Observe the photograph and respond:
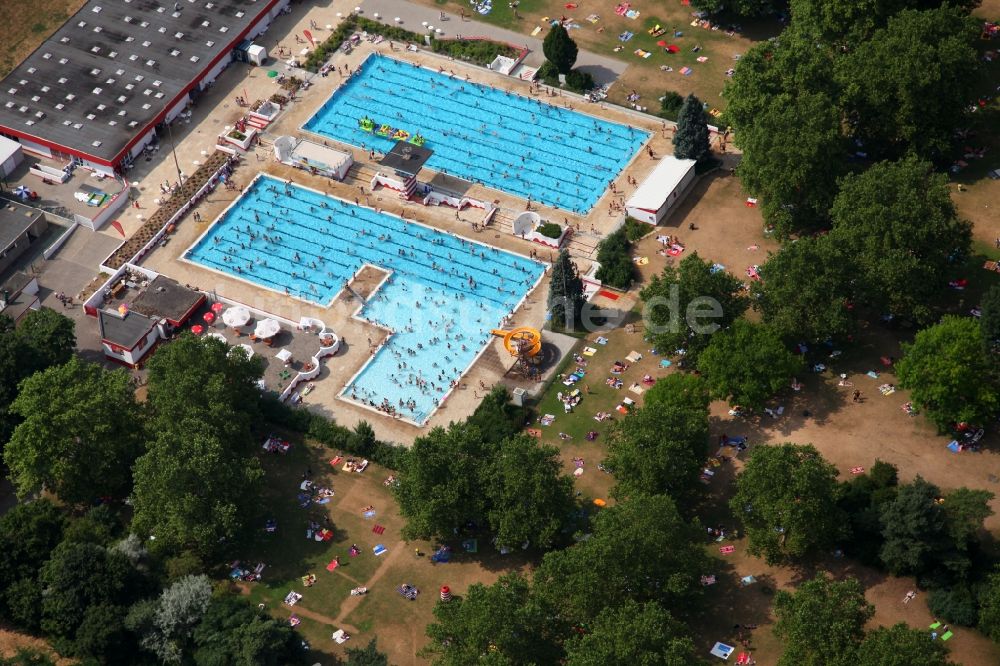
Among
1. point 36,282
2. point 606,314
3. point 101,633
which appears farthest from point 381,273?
point 101,633

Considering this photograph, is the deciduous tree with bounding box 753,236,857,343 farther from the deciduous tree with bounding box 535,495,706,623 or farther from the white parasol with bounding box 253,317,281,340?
the white parasol with bounding box 253,317,281,340

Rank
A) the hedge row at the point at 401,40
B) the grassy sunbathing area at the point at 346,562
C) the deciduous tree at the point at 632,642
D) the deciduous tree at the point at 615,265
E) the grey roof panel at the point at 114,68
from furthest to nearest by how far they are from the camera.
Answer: the hedge row at the point at 401,40
the grey roof panel at the point at 114,68
the deciduous tree at the point at 615,265
the grassy sunbathing area at the point at 346,562
the deciduous tree at the point at 632,642

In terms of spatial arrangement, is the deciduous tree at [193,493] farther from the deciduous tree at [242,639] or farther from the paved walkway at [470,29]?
the paved walkway at [470,29]

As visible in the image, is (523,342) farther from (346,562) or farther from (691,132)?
(691,132)

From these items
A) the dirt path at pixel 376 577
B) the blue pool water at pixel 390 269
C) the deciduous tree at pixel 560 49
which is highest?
the deciduous tree at pixel 560 49

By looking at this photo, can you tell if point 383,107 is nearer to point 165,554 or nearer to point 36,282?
point 36,282

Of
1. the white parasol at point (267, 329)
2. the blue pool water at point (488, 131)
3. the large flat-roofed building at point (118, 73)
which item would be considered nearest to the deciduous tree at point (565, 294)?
the blue pool water at point (488, 131)
